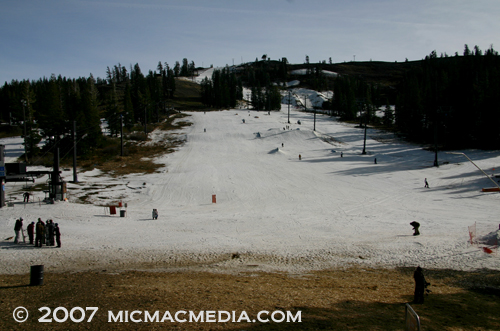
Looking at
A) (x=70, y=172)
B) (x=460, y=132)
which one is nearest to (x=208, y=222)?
(x=70, y=172)

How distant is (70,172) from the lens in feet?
144

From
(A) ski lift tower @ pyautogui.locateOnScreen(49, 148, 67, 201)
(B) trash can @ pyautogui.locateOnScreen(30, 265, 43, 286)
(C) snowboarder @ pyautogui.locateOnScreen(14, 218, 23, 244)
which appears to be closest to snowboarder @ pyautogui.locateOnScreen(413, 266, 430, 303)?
(B) trash can @ pyautogui.locateOnScreen(30, 265, 43, 286)

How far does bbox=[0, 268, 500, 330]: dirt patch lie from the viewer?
30.0 feet

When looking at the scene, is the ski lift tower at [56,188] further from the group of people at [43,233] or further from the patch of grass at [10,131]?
A: the patch of grass at [10,131]

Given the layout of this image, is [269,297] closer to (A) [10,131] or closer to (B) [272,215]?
(B) [272,215]

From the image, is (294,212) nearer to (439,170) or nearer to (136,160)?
(439,170)

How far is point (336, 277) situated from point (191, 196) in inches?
940

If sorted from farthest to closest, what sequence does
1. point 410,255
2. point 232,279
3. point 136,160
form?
point 136,160 < point 410,255 < point 232,279

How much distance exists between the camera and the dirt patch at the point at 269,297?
9148mm

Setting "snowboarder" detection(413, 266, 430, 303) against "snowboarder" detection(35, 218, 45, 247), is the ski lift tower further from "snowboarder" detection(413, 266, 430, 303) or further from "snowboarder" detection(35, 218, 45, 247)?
"snowboarder" detection(413, 266, 430, 303)

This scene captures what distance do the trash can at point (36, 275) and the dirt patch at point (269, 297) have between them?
0.22 metres

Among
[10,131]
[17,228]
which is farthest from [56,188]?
[10,131]

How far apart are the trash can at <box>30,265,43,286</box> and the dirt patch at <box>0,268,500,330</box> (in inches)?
8.7

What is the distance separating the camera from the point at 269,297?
11.2 m
